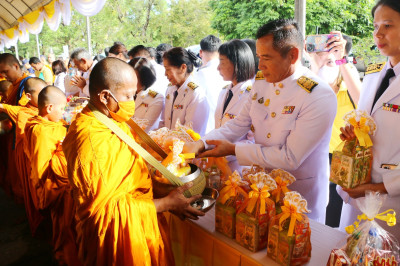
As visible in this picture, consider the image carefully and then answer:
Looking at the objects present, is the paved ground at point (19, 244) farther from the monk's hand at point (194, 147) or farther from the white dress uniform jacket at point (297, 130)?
the white dress uniform jacket at point (297, 130)

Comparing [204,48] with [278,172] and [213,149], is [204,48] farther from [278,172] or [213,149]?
[278,172]

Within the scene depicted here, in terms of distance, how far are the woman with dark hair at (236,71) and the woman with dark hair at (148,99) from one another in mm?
1069

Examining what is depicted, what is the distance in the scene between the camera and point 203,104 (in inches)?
129

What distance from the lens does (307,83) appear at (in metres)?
1.91

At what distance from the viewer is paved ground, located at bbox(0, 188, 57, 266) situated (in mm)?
3086

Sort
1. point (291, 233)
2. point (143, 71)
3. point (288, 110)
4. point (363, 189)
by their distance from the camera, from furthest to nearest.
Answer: point (143, 71) < point (288, 110) < point (363, 189) < point (291, 233)

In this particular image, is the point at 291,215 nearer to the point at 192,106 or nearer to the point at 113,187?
the point at 113,187

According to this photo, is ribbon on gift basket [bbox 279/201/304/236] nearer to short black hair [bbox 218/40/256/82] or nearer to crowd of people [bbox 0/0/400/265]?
crowd of people [bbox 0/0/400/265]

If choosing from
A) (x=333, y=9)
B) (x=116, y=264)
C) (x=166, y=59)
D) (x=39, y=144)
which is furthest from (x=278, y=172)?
(x=333, y=9)

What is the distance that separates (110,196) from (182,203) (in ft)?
1.22

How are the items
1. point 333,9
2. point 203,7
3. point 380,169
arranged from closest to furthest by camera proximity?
point 380,169, point 333,9, point 203,7

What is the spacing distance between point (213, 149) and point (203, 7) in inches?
977

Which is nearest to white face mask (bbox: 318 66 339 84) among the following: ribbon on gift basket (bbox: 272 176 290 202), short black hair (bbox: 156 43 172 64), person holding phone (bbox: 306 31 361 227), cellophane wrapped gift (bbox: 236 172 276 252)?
person holding phone (bbox: 306 31 361 227)

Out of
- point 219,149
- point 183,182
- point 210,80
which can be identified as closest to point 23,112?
point 210,80
